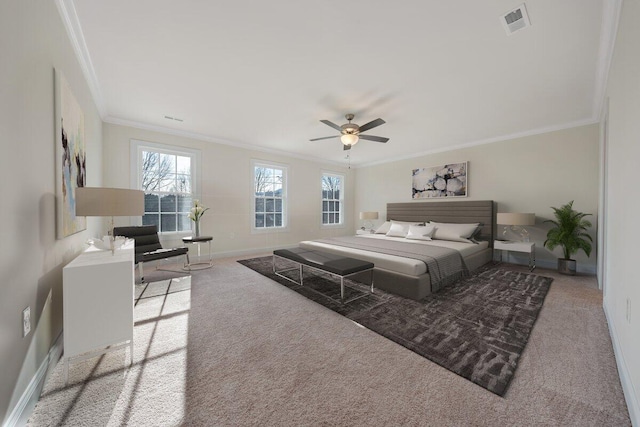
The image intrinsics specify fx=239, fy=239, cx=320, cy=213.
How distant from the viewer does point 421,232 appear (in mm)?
4852

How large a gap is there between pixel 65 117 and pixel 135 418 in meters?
2.30

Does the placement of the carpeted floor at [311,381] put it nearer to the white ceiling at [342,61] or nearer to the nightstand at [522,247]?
the nightstand at [522,247]

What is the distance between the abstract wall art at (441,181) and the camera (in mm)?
5344

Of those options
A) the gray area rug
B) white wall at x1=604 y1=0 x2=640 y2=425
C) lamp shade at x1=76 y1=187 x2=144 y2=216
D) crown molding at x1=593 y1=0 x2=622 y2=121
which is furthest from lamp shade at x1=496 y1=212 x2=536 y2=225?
lamp shade at x1=76 y1=187 x2=144 y2=216

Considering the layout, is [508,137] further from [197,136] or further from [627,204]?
[197,136]

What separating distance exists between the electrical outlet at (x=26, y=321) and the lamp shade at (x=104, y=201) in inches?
26.3

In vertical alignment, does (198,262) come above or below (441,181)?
below

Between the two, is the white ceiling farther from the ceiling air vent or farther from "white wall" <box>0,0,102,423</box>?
"white wall" <box>0,0,102,423</box>

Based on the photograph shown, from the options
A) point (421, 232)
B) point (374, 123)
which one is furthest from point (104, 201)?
point (421, 232)

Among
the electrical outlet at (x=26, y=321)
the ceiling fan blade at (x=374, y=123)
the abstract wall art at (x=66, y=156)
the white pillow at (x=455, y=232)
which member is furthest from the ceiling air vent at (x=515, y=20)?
the electrical outlet at (x=26, y=321)

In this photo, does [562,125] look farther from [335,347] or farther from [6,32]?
[6,32]

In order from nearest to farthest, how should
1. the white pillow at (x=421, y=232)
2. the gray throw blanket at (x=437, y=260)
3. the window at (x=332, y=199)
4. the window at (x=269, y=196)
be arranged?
the gray throw blanket at (x=437, y=260) → the white pillow at (x=421, y=232) → the window at (x=269, y=196) → the window at (x=332, y=199)

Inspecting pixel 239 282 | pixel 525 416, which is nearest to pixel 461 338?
pixel 525 416

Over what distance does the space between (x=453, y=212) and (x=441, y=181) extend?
2.67 feet
